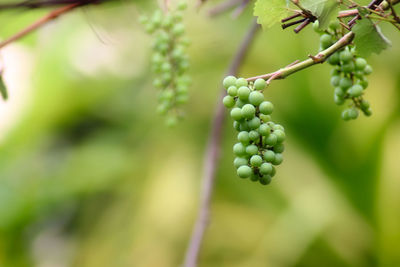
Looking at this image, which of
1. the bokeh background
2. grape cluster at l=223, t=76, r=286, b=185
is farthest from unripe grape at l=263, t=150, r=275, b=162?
the bokeh background

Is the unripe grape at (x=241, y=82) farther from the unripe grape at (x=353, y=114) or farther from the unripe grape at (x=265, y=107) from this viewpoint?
the unripe grape at (x=353, y=114)

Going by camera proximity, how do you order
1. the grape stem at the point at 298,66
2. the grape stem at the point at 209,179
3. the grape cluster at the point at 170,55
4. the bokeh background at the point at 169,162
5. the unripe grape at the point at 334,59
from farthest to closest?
the bokeh background at the point at 169,162, the grape stem at the point at 209,179, the grape cluster at the point at 170,55, the unripe grape at the point at 334,59, the grape stem at the point at 298,66

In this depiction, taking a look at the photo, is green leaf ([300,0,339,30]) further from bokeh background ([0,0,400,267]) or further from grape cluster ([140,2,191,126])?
bokeh background ([0,0,400,267])

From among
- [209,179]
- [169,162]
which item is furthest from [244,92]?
[169,162]

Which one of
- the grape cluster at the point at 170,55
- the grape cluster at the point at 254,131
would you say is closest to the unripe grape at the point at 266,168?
the grape cluster at the point at 254,131

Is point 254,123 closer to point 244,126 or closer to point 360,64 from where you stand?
point 244,126

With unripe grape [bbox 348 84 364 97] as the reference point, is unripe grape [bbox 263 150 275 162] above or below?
above

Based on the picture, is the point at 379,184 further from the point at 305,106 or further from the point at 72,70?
the point at 72,70
